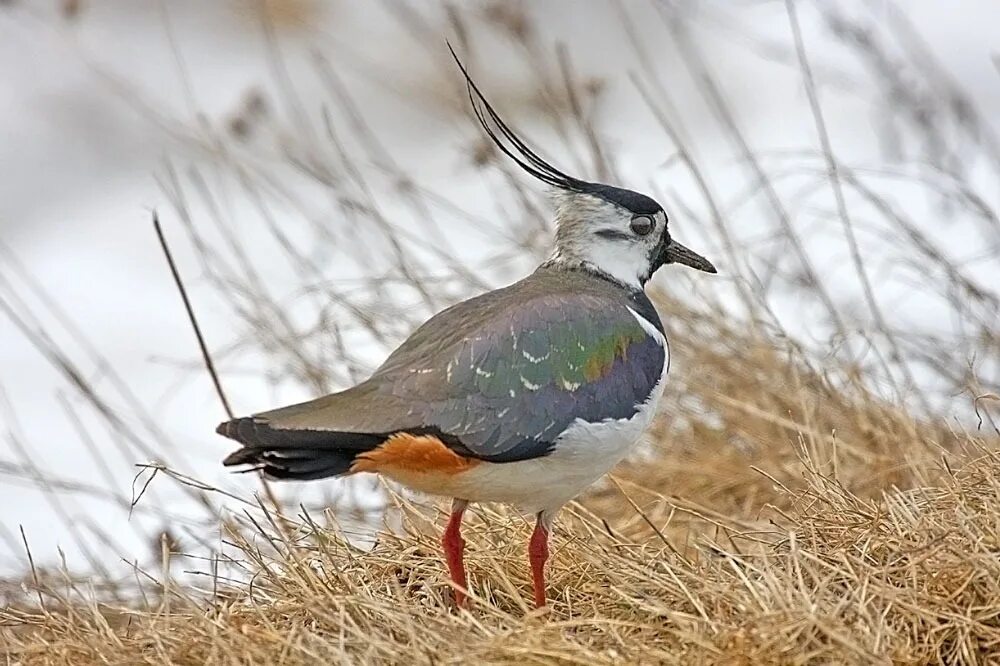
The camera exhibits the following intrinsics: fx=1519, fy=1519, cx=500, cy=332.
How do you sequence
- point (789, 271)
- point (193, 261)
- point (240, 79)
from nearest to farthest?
point (789, 271)
point (193, 261)
point (240, 79)

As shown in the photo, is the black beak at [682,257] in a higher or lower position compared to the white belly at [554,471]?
higher

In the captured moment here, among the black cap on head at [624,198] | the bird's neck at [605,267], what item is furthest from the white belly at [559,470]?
the black cap on head at [624,198]

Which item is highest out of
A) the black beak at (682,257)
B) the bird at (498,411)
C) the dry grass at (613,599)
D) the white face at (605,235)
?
the white face at (605,235)

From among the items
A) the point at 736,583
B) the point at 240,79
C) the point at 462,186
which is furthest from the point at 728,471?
the point at 240,79

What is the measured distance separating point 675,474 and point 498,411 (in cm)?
182

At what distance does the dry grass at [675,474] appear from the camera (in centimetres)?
280

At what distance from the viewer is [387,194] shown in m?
6.49

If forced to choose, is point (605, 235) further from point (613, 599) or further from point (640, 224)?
point (613, 599)

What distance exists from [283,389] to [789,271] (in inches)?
78.0

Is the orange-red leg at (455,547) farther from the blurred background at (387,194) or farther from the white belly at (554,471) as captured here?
the blurred background at (387,194)

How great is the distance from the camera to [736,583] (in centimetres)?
291

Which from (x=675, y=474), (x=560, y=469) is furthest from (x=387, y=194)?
(x=560, y=469)

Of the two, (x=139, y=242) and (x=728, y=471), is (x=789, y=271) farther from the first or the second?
(x=139, y=242)

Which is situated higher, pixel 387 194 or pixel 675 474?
pixel 387 194
